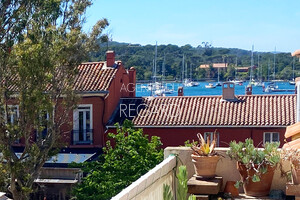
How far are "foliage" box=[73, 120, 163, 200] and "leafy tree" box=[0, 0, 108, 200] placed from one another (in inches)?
90.1

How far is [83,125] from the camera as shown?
27078 mm

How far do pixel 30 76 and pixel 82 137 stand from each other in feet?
32.0

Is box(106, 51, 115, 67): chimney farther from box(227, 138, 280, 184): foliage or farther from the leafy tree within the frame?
box(227, 138, 280, 184): foliage

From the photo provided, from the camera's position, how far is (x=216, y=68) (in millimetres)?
98812

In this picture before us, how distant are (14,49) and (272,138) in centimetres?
1385

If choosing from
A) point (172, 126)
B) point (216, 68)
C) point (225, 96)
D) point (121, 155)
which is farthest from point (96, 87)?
point (216, 68)

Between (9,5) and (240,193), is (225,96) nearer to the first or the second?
(9,5)

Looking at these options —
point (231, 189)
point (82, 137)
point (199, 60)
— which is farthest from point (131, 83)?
point (199, 60)

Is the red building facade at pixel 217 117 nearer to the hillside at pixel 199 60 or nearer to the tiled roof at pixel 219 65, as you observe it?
the hillside at pixel 199 60

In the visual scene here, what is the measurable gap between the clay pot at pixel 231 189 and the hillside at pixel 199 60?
168 ft

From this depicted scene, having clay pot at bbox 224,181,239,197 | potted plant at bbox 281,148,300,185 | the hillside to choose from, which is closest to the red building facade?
clay pot at bbox 224,181,239,197

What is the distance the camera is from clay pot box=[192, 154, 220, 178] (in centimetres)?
577

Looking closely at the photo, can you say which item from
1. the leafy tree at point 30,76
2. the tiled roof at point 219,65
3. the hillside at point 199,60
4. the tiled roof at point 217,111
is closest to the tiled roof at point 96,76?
the tiled roof at point 217,111

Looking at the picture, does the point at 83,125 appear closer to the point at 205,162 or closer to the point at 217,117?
the point at 217,117
